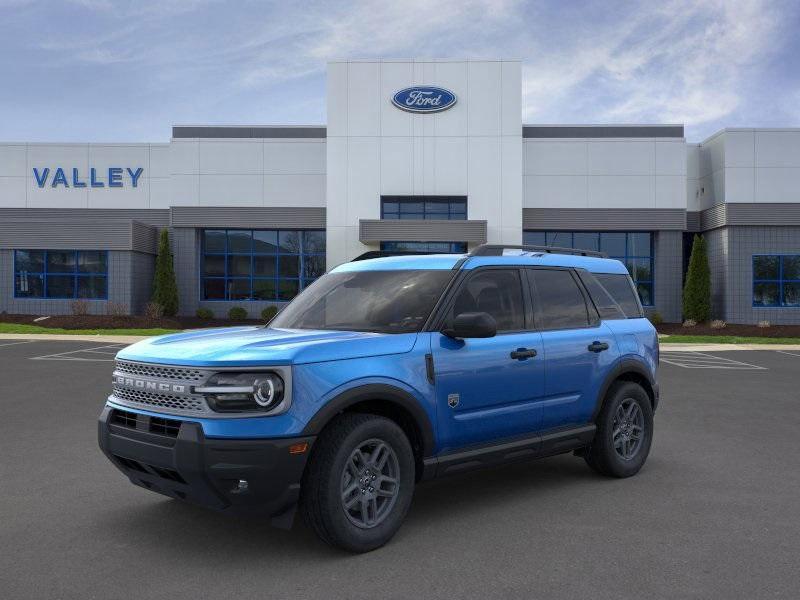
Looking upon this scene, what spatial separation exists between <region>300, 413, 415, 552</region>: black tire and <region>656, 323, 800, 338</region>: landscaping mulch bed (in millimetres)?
25034

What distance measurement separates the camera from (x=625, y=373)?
6.40 m

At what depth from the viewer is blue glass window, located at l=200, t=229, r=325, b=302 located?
33.1 m

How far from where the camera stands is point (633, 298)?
22.7ft

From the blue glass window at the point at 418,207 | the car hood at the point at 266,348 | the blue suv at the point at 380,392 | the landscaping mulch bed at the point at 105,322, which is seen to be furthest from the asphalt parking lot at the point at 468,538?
the blue glass window at the point at 418,207

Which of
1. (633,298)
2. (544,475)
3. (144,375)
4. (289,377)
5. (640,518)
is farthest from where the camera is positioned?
(633,298)

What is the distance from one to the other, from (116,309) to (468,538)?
2830 centimetres

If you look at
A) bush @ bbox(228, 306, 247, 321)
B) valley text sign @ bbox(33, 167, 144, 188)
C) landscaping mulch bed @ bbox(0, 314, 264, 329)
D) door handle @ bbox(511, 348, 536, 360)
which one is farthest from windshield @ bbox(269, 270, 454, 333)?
valley text sign @ bbox(33, 167, 144, 188)

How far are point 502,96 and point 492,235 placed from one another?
5856mm

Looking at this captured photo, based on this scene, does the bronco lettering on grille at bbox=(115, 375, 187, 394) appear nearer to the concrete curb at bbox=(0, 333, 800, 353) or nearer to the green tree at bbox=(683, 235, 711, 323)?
the concrete curb at bbox=(0, 333, 800, 353)

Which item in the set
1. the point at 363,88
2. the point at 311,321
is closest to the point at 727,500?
the point at 311,321

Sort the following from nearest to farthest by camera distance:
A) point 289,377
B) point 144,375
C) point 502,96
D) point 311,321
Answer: point 289,377, point 144,375, point 311,321, point 502,96

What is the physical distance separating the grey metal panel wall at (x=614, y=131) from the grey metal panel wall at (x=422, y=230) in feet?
22.7

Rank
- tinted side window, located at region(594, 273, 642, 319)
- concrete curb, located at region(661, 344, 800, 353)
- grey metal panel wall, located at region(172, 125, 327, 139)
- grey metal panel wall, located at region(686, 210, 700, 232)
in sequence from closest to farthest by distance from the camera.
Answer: tinted side window, located at region(594, 273, 642, 319) < concrete curb, located at region(661, 344, 800, 353) < grey metal panel wall, located at region(686, 210, 700, 232) < grey metal panel wall, located at region(172, 125, 327, 139)

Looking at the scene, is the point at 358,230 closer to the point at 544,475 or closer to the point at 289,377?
the point at 544,475
